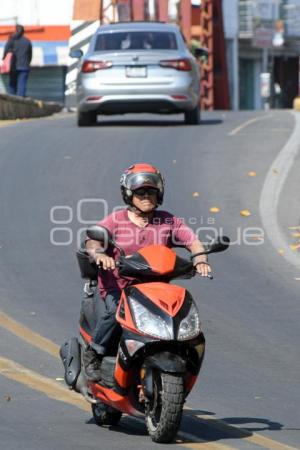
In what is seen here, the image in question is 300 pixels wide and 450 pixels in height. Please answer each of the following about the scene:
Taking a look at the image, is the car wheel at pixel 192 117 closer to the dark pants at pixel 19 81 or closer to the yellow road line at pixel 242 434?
the dark pants at pixel 19 81

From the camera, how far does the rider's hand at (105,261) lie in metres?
7.81

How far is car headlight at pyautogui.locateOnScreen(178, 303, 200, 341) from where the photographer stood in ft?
25.0

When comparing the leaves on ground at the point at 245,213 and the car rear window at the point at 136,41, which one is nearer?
the leaves on ground at the point at 245,213

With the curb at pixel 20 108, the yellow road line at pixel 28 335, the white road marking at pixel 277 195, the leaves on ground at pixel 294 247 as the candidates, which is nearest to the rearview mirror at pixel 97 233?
the yellow road line at pixel 28 335

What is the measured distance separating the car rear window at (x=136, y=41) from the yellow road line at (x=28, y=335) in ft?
46.3

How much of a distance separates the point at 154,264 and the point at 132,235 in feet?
1.61

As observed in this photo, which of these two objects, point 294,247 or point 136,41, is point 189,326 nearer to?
point 294,247

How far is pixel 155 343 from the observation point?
7633 mm

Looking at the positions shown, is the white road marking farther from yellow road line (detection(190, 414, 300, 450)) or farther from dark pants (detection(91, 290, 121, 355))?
dark pants (detection(91, 290, 121, 355))

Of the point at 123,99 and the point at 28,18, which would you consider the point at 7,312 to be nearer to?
the point at 123,99

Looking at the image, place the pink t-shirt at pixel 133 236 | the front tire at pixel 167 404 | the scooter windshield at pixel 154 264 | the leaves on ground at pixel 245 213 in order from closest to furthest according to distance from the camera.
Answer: the front tire at pixel 167 404, the scooter windshield at pixel 154 264, the pink t-shirt at pixel 133 236, the leaves on ground at pixel 245 213

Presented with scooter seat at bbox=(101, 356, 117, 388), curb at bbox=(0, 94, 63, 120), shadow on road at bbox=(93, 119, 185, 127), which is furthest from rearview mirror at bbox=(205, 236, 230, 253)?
curb at bbox=(0, 94, 63, 120)

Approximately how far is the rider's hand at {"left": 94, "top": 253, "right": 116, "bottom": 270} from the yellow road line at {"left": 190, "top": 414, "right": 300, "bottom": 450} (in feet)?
3.54

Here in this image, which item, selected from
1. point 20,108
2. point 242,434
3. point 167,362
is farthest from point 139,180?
point 20,108
